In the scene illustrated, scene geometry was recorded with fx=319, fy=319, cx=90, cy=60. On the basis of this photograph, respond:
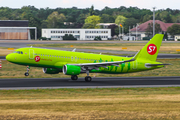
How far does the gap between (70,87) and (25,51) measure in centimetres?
912

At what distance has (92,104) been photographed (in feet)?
86.0

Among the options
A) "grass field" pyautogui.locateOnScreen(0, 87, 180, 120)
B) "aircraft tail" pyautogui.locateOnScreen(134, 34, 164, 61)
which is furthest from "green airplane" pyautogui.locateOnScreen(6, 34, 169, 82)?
"grass field" pyautogui.locateOnScreen(0, 87, 180, 120)

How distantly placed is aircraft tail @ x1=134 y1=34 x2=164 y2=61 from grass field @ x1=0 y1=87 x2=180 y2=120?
10551mm

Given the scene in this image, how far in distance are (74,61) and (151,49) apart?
10.9 metres

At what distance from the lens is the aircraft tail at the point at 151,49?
44.0 metres

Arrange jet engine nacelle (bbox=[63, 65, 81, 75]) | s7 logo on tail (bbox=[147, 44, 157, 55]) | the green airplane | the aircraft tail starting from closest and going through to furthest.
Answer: jet engine nacelle (bbox=[63, 65, 81, 75]), the green airplane, the aircraft tail, s7 logo on tail (bbox=[147, 44, 157, 55])

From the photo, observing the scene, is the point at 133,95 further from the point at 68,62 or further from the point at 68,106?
the point at 68,62

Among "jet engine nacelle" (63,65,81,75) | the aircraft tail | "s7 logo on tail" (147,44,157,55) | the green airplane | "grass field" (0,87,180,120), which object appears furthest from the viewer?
"s7 logo on tail" (147,44,157,55)

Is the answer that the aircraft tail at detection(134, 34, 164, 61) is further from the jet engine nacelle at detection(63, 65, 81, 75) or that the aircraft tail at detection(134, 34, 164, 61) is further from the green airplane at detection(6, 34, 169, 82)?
the jet engine nacelle at detection(63, 65, 81, 75)

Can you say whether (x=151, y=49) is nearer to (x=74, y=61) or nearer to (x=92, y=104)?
(x=74, y=61)

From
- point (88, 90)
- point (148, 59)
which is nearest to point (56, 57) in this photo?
point (88, 90)

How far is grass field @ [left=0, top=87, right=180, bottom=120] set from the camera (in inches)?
883

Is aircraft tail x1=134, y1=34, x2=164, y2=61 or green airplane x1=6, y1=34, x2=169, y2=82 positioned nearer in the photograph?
green airplane x1=6, y1=34, x2=169, y2=82

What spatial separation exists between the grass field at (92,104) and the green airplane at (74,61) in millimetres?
6944
